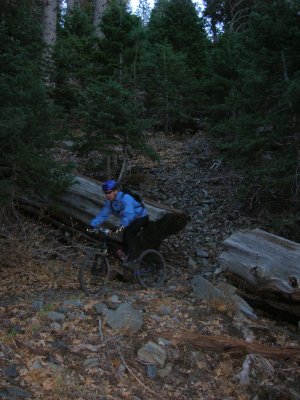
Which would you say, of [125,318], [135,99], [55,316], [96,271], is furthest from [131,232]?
[135,99]

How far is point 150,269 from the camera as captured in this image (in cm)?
892

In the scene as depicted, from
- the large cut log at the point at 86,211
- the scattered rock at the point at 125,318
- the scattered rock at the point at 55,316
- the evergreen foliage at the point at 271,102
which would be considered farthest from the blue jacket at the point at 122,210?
the evergreen foliage at the point at 271,102

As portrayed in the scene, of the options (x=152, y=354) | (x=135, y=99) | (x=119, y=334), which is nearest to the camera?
(x=152, y=354)

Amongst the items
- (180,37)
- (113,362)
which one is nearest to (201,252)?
(113,362)

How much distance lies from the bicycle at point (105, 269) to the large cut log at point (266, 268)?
1.38 metres

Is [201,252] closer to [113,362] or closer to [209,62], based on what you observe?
[113,362]

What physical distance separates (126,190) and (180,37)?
14126 millimetres

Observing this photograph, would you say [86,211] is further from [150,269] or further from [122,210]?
[150,269]

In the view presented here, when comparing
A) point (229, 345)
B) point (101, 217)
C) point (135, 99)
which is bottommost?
point (229, 345)

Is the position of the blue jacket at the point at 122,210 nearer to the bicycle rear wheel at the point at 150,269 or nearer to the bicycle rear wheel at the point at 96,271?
the bicycle rear wheel at the point at 96,271

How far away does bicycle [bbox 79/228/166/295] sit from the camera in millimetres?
7860

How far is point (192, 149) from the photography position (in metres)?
16.0

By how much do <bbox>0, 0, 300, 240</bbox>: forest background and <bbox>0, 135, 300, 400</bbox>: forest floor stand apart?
4.76ft

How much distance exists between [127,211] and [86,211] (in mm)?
1989
